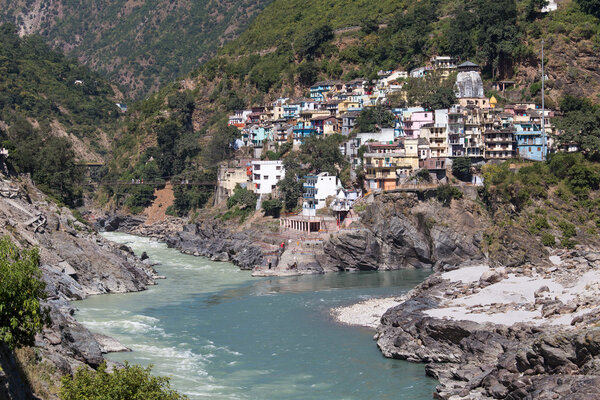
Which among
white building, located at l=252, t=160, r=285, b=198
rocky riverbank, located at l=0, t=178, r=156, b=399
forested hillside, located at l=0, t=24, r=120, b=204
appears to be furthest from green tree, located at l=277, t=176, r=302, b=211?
forested hillside, located at l=0, t=24, r=120, b=204

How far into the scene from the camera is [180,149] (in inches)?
3462

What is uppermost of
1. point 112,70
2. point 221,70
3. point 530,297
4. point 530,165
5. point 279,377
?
point 112,70

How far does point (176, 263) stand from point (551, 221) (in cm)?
2921

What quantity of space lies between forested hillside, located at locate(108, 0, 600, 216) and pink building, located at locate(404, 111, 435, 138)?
14.1 feet

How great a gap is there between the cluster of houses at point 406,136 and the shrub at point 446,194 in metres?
2.41

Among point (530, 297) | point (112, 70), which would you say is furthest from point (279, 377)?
point (112, 70)

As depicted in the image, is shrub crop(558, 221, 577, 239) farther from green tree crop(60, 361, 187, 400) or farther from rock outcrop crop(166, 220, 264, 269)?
green tree crop(60, 361, 187, 400)

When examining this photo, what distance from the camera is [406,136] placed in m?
69.5

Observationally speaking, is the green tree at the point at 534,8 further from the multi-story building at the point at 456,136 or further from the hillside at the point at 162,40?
the hillside at the point at 162,40

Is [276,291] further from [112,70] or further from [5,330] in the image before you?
[112,70]

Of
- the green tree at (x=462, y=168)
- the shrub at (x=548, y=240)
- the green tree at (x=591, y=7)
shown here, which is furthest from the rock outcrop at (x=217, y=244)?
the green tree at (x=591, y=7)

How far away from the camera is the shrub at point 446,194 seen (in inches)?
2486

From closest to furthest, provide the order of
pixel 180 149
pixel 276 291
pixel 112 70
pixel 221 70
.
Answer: pixel 276 291 < pixel 180 149 < pixel 221 70 < pixel 112 70

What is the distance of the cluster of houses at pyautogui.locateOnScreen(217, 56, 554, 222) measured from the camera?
65625 mm
